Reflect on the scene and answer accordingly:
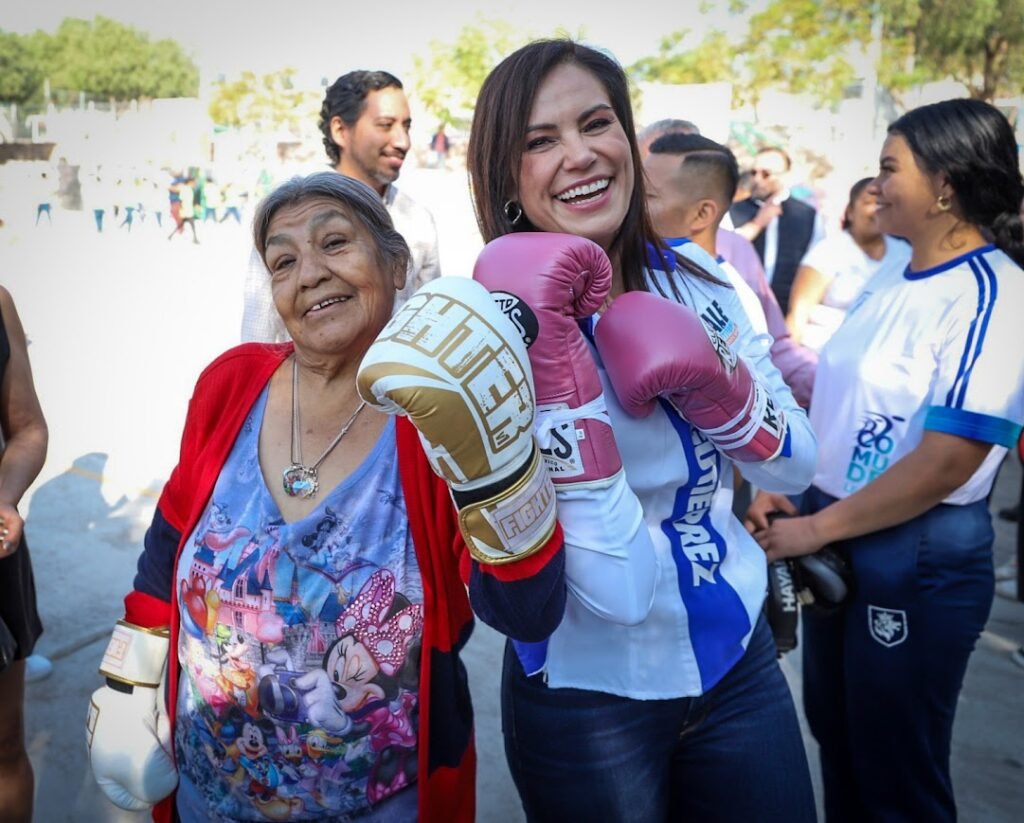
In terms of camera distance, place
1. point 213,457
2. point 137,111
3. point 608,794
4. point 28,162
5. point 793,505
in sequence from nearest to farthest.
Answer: point 608,794 → point 213,457 → point 793,505 → point 28,162 → point 137,111

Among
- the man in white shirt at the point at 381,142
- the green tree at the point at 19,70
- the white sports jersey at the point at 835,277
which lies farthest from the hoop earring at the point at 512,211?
the green tree at the point at 19,70

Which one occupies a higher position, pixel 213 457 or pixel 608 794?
pixel 213 457

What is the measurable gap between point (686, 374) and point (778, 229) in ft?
15.6

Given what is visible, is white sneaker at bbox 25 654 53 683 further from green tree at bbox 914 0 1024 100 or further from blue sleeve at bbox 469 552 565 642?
green tree at bbox 914 0 1024 100

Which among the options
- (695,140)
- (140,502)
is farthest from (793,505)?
(140,502)

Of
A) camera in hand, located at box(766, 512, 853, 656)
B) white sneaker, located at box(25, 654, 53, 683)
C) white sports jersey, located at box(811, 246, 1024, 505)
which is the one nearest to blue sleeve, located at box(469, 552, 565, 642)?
camera in hand, located at box(766, 512, 853, 656)

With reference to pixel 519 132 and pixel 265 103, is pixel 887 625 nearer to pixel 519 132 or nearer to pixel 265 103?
pixel 519 132

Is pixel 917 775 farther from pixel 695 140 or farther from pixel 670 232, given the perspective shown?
pixel 695 140

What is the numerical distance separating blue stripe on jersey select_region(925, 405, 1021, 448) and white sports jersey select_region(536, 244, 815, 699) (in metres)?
0.63

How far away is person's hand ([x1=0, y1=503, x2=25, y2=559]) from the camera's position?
206 cm

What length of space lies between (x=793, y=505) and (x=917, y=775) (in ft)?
2.43

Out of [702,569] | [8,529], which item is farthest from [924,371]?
[8,529]

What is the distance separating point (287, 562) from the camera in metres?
1.48

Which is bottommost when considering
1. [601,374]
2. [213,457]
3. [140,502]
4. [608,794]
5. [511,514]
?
[140,502]
